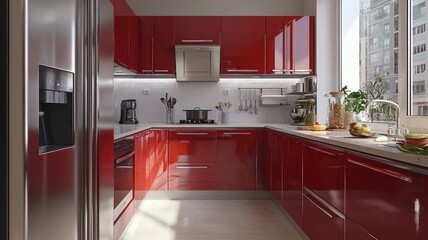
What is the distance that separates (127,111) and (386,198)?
364 centimetres

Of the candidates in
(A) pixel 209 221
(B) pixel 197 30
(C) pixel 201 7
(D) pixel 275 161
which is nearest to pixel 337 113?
(D) pixel 275 161

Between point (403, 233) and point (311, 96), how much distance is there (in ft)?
11.2

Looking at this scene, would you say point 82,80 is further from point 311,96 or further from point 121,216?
point 311,96

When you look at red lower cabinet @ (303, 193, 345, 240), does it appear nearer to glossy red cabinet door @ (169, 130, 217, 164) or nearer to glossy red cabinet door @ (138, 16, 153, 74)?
glossy red cabinet door @ (169, 130, 217, 164)

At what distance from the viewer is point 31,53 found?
Answer: 1502 mm

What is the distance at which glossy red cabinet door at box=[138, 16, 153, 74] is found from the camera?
4.99 m

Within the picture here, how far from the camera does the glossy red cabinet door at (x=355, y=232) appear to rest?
196 centimetres

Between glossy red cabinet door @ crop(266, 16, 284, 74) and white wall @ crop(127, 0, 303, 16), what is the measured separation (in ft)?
1.49

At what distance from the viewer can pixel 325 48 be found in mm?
4848

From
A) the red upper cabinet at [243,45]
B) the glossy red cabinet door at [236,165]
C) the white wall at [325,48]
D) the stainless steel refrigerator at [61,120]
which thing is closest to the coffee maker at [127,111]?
the glossy red cabinet door at [236,165]

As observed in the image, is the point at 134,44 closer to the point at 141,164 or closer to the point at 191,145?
the point at 191,145

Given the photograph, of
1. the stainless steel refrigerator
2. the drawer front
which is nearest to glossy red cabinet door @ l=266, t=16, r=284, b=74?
the drawer front

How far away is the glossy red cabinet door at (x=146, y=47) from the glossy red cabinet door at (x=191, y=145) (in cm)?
84

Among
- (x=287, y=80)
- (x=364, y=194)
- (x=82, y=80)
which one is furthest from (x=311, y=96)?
(x=82, y=80)
